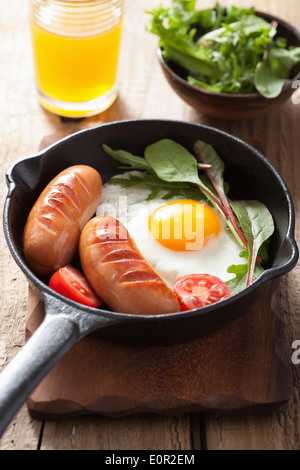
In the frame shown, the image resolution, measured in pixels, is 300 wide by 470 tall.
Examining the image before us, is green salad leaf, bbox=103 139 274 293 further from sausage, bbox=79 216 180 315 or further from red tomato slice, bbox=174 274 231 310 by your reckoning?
sausage, bbox=79 216 180 315

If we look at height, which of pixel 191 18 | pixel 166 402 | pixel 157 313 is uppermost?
pixel 191 18

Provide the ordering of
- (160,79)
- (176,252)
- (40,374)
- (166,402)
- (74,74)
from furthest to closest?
(160,79)
(74,74)
(176,252)
(166,402)
(40,374)

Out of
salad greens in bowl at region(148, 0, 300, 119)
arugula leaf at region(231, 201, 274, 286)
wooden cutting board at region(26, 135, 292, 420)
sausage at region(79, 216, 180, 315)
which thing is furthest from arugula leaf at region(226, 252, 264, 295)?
salad greens in bowl at region(148, 0, 300, 119)

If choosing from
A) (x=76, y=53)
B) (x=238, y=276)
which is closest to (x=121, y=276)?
(x=238, y=276)

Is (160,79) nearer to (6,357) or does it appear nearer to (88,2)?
(88,2)

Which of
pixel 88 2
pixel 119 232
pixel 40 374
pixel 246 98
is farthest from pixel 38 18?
pixel 40 374

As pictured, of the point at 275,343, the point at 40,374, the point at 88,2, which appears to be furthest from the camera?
the point at 88,2

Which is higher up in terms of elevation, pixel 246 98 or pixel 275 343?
pixel 246 98
